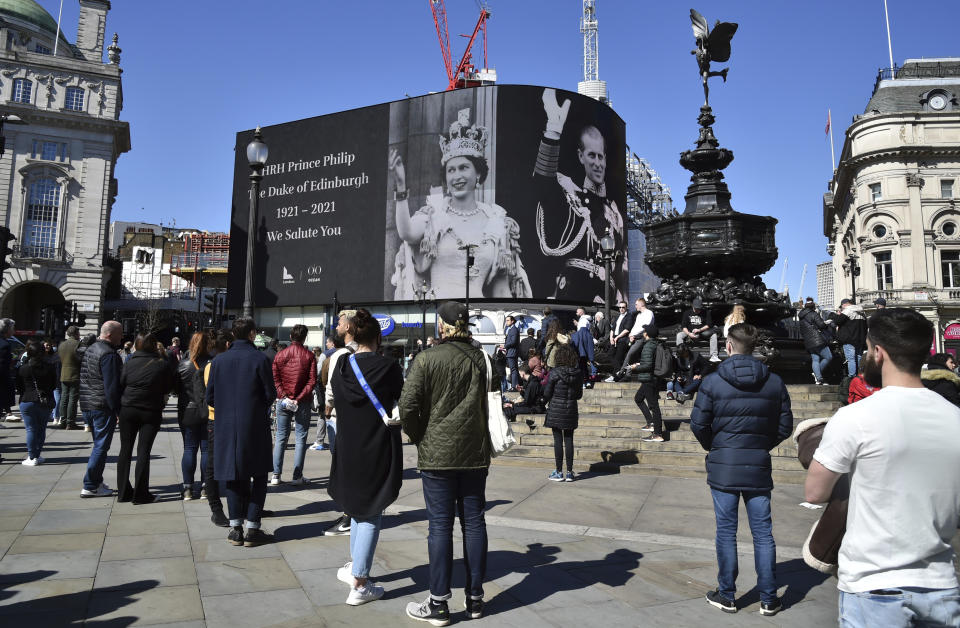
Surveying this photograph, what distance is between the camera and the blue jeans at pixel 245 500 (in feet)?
17.2

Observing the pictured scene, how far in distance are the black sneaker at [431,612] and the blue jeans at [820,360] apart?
992 cm

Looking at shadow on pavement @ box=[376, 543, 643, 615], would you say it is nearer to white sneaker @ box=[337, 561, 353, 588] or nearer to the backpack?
white sneaker @ box=[337, 561, 353, 588]

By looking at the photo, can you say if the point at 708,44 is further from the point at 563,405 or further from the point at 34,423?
the point at 34,423

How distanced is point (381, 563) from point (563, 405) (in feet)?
12.6

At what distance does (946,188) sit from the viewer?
4947cm

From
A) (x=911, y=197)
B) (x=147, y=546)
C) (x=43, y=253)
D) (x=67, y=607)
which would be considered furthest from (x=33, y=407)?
(x=911, y=197)

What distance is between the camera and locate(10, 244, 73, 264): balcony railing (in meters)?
45.7

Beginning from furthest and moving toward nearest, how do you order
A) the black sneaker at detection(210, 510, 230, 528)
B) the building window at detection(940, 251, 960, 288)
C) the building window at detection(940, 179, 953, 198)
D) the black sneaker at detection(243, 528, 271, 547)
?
the building window at detection(940, 179, 953, 198) < the building window at detection(940, 251, 960, 288) < the black sneaker at detection(210, 510, 230, 528) < the black sneaker at detection(243, 528, 271, 547)

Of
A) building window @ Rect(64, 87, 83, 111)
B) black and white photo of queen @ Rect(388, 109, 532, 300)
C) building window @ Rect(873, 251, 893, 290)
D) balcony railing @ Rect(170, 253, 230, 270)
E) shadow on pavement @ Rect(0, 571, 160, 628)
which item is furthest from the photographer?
balcony railing @ Rect(170, 253, 230, 270)

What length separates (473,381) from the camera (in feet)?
12.9

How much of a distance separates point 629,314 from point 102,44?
55.8 metres

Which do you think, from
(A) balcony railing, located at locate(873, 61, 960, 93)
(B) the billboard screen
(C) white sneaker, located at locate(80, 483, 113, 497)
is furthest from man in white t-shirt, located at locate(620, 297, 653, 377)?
(A) balcony railing, located at locate(873, 61, 960, 93)

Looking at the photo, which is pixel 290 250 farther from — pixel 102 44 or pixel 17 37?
pixel 17 37

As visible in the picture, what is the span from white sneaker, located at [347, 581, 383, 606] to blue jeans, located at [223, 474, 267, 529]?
5.26 feet
